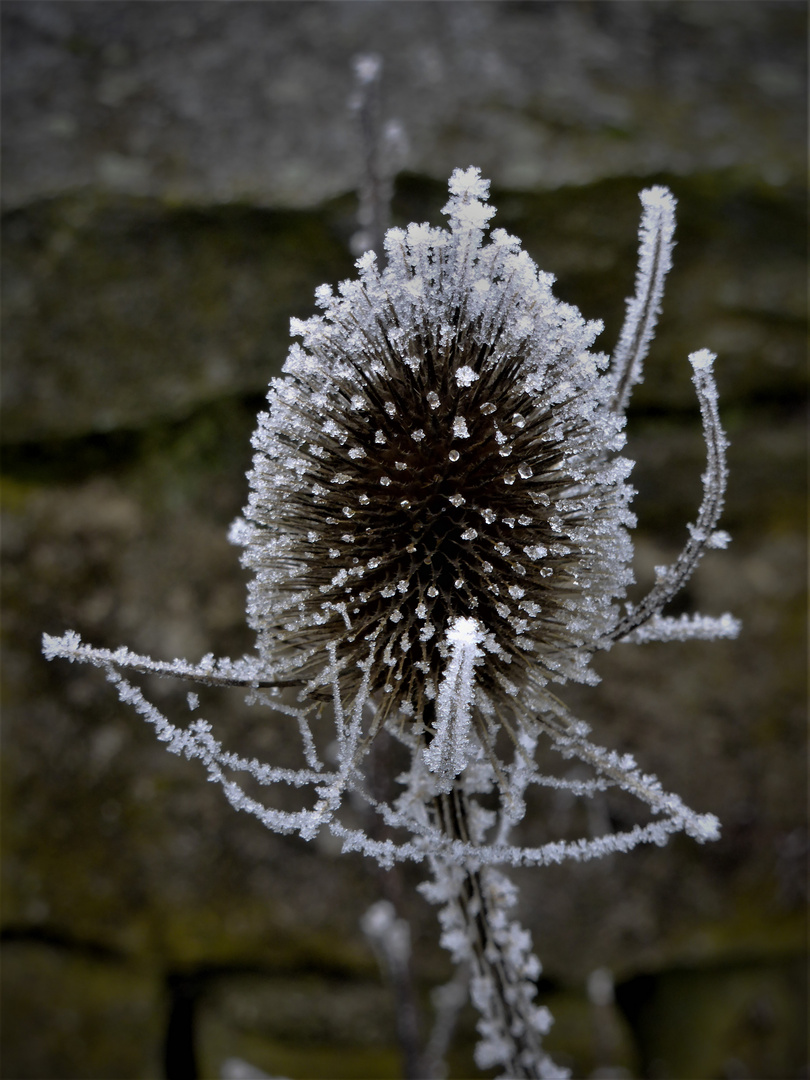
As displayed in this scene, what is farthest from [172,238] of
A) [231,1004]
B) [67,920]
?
[231,1004]

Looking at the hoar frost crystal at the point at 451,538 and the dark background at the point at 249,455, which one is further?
the dark background at the point at 249,455

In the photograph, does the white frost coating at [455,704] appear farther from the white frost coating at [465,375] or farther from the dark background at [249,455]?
the dark background at [249,455]

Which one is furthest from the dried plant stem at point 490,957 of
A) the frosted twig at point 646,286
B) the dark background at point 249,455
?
the dark background at point 249,455

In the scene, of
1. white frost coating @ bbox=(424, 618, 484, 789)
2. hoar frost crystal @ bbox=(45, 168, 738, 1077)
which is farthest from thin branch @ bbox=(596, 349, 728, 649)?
white frost coating @ bbox=(424, 618, 484, 789)

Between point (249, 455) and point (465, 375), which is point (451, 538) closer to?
point (465, 375)

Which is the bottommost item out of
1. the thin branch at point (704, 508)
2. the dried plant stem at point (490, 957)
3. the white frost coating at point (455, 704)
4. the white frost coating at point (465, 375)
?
the dried plant stem at point (490, 957)

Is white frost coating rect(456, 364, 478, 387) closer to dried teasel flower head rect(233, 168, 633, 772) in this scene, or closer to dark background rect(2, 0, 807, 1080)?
dried teasel flower head rect(233, 168, 633, 772)

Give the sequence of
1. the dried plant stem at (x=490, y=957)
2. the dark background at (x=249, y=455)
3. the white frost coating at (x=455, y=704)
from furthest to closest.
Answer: the dark background at (x=249, y=455)
the dried plant stem at (x=490, y=957)
the white frost coating at (x=455, y=704)

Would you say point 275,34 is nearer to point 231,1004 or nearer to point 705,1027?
point 231,1004
